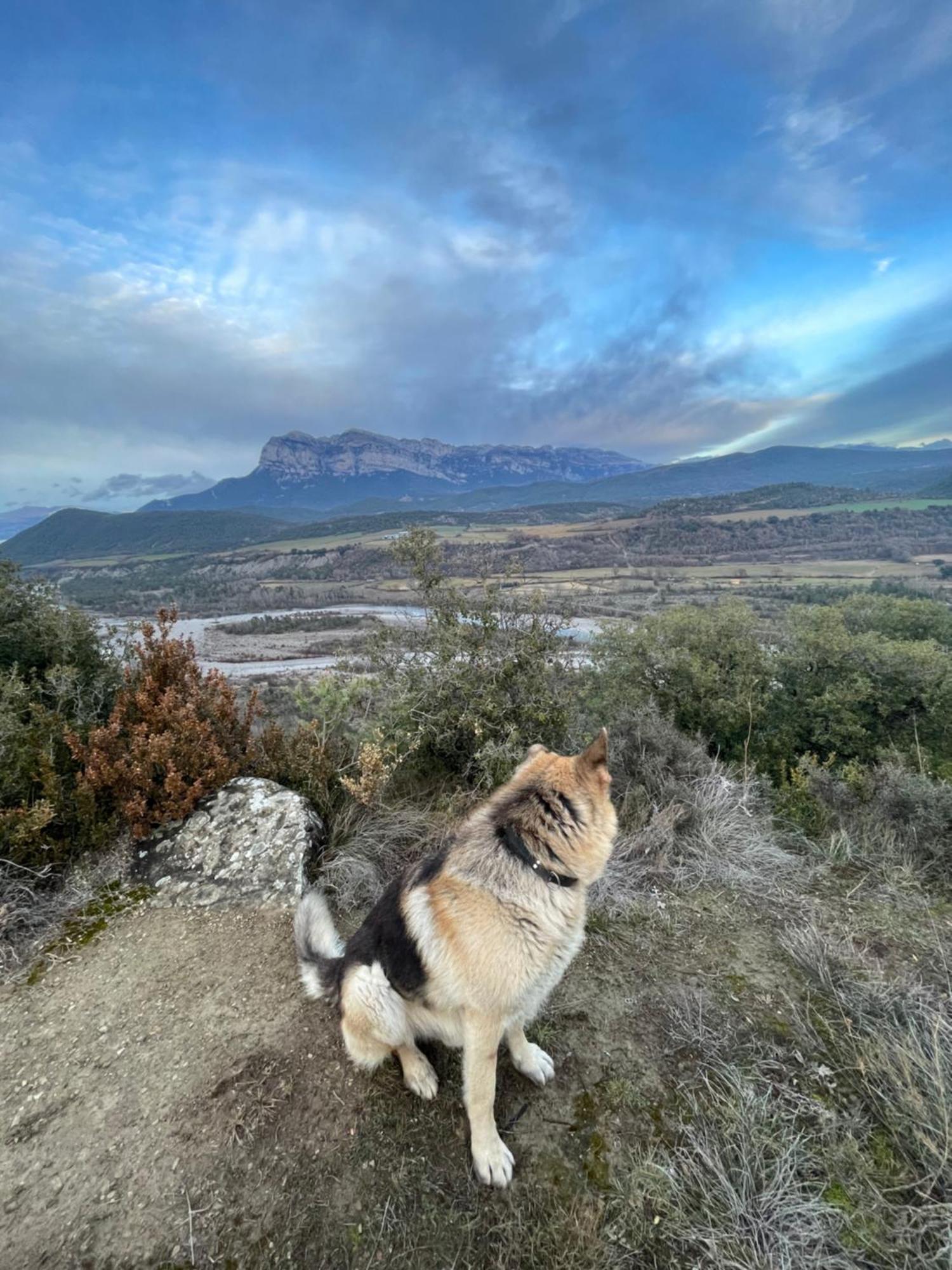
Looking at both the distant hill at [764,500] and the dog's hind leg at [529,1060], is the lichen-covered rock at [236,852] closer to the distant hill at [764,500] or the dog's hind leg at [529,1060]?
the dog's hind leg at [529,1060]

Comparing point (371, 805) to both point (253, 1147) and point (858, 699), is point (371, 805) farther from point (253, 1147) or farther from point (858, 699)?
point (858, 699)

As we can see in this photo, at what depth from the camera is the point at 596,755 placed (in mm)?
2348

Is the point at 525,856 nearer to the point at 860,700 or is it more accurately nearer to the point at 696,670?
the point at 696,670

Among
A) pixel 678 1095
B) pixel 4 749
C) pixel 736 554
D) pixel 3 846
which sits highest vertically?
pixel 4 749

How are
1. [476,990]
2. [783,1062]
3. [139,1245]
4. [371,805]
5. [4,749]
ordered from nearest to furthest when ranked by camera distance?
[139,1245] < [476,990] < [783,1062] < [4,749] < [371,805]

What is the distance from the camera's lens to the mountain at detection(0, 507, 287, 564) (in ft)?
370

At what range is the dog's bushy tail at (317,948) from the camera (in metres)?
2.69

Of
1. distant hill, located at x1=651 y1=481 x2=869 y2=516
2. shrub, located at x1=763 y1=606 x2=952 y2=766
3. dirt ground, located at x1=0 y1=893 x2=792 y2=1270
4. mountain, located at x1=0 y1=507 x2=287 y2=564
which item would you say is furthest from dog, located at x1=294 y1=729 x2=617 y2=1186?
mountain, located at x1=0 y1=507 x2=287 y2=564

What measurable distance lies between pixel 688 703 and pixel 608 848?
1107 centimetres

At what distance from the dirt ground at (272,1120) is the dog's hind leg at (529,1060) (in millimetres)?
64

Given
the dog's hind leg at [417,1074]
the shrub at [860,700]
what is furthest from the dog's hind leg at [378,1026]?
the shrub at [860,700]

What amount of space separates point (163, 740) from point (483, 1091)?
3586mm

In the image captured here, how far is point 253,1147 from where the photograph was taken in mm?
2309

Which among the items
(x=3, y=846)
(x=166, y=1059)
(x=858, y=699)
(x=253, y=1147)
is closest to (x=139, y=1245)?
(x=253, y=1147)
